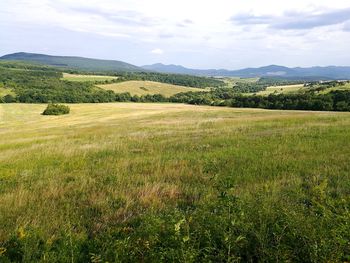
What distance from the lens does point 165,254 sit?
412 cm

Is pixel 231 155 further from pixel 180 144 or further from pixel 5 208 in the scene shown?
pixel 5 208

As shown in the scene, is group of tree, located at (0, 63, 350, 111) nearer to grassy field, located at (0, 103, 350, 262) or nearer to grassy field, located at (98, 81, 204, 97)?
grassy field, located at (98, 81, 204, 97)

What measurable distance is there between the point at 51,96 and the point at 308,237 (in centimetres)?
11240

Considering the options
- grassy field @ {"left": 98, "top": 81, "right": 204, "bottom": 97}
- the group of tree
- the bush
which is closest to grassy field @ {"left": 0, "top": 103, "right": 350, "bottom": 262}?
the bush

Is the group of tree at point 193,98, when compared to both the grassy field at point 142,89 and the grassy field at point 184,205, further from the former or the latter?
the grassy field at point 184,205

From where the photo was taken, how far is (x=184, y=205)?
7207mm

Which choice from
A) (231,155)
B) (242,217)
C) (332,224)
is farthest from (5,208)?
(231,155)

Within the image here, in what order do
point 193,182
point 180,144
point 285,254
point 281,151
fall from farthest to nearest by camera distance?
point 180,144 < point 281,151 < point 193,182 < point 285,254

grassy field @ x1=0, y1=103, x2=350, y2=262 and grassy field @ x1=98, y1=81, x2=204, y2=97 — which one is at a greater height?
grassy field @ x1=0, y1=103, x2=350, y2=262

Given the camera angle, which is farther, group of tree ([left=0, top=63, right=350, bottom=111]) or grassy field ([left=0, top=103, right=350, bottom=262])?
group of tree ([left=0, top=63, right=350, bottom=111])

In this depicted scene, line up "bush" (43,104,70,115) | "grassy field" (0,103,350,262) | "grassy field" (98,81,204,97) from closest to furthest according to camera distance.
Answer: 1. "grassy field" (0,103,350,262)
2. "bush" (43,104,70,115)
3. "grassy field" (98,81,204,97)

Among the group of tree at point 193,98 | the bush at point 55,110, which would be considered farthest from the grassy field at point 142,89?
the bush at point 55,110


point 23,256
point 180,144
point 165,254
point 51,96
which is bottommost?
point 51,96

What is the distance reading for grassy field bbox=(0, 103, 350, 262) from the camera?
4.46 meters
